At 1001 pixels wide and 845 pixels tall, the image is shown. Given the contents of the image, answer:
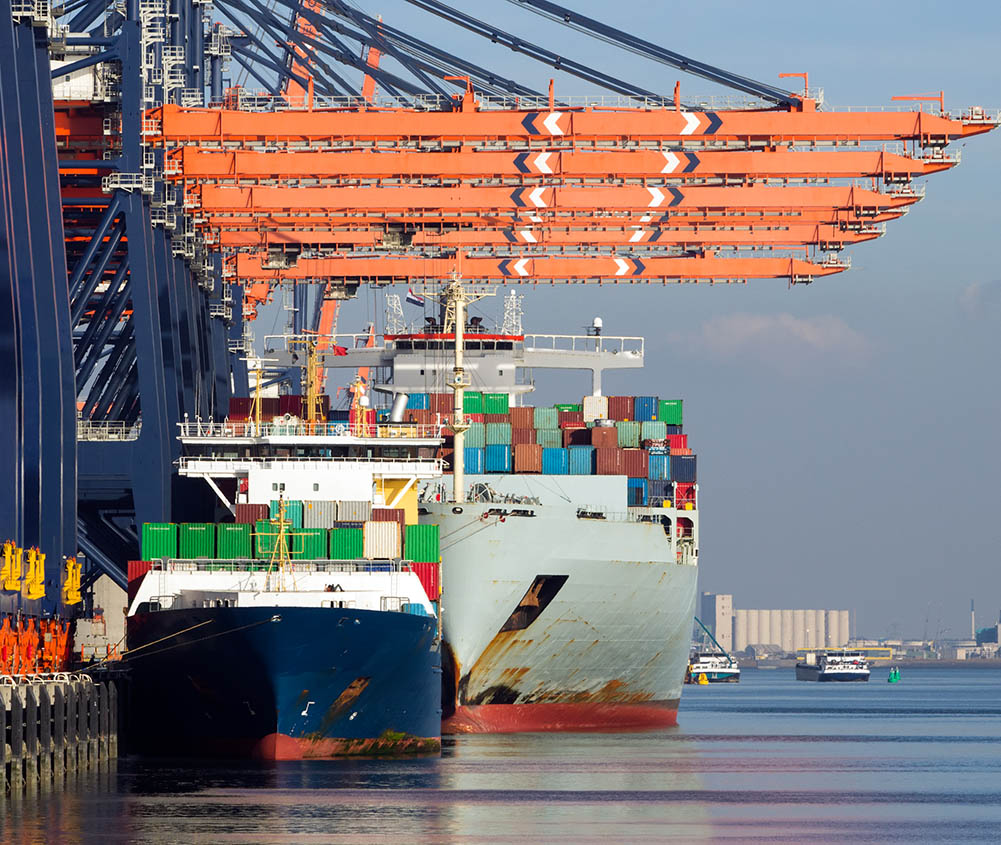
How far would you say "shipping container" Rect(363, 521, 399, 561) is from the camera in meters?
41.0

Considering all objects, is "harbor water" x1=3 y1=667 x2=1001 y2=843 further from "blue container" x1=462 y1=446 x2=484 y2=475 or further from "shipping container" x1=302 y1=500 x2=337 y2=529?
"blue container" x1=462 y1=446 x2=484 y2=475

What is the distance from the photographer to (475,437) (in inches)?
2234

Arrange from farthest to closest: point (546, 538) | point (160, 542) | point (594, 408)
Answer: point (594, 408) → point (546, 538) → point (160, 542)

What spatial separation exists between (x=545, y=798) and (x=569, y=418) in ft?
87.8

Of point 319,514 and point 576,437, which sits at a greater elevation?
point 576,437

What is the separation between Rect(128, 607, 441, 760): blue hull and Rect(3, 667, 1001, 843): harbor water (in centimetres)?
71

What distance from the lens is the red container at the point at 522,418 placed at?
5825 centimetres

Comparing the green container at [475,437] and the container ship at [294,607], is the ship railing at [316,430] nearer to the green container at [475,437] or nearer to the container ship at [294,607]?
the container ship at [294,607]

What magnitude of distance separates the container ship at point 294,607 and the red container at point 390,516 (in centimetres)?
5

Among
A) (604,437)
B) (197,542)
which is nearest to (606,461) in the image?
(604,437)

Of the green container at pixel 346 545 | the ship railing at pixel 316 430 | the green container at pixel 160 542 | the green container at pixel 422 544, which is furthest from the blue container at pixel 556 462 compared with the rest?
the green container at pixel 160 542

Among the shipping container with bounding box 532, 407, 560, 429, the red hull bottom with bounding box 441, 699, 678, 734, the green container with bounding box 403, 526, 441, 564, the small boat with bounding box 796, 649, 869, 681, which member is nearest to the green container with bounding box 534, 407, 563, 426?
the shipping container with bounding box 532, 407, 560, 429

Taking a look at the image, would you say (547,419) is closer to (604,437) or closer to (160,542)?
(604,437)

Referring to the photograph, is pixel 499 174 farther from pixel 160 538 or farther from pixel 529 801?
pixel 529 801
